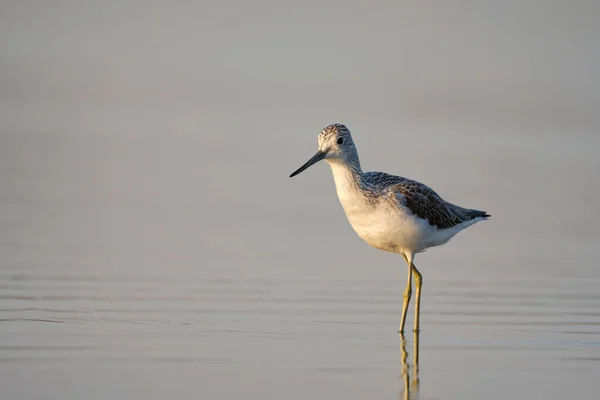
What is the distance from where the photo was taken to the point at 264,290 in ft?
39.0

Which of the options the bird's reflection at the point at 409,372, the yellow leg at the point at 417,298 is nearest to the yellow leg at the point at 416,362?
the bird's reflection at the point at 409,372

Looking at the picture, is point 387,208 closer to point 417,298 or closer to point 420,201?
point 420,201

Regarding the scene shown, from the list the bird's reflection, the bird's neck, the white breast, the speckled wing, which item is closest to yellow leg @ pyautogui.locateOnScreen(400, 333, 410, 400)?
the bird's reflection

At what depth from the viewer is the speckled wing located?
11.4 meters

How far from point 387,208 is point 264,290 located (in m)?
1.49

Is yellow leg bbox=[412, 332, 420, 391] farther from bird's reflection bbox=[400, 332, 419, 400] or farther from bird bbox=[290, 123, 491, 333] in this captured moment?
bird bbox=[290, 123, 491, 333]

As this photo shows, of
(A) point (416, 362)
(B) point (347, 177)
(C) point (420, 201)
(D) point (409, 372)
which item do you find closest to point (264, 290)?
(B) point (347, 177)

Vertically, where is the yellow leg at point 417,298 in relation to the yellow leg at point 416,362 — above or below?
above

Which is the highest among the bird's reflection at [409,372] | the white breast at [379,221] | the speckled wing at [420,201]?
the speckled wing at [420,201]

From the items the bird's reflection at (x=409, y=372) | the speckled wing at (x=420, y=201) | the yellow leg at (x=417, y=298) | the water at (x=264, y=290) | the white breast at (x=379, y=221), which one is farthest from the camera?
the speckled wing at (x=420, y=201)

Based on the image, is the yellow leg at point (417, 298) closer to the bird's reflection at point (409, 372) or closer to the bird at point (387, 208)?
the bird at point (387, 208)

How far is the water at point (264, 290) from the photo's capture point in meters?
8.93

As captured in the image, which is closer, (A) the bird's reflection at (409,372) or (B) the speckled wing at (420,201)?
(A) the bird's reflection at (409,372)

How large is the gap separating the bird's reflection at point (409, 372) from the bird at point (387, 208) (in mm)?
608
